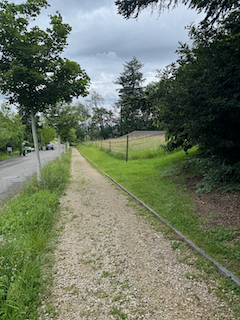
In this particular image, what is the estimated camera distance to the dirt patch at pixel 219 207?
400 cm

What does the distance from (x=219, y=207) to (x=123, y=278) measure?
9.71 feet

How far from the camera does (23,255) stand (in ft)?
9.23

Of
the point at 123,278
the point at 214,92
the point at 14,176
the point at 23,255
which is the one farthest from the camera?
the point at 14,176

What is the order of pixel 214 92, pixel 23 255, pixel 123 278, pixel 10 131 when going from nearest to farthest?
1. pixel 123 278
2. pixel 23 255
3. pixel 214 92
4. pixel 10 131

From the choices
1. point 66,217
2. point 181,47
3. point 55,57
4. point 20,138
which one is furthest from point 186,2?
point 20,138

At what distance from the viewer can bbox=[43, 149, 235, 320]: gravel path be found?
2.17 meters

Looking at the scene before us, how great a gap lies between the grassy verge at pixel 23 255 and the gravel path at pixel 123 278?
24cm

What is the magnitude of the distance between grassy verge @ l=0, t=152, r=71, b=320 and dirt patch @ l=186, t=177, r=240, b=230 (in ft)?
10.7

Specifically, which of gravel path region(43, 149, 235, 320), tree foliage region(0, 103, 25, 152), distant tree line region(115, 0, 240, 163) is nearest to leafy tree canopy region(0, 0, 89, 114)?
distant tree line region(115, 0, 240, 163)

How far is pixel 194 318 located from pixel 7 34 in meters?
6.96

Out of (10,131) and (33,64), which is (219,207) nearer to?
(33,64)

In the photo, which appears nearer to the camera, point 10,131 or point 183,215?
point 183,215

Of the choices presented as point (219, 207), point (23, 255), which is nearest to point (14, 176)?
point (23, 255)

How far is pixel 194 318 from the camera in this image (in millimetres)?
2066
